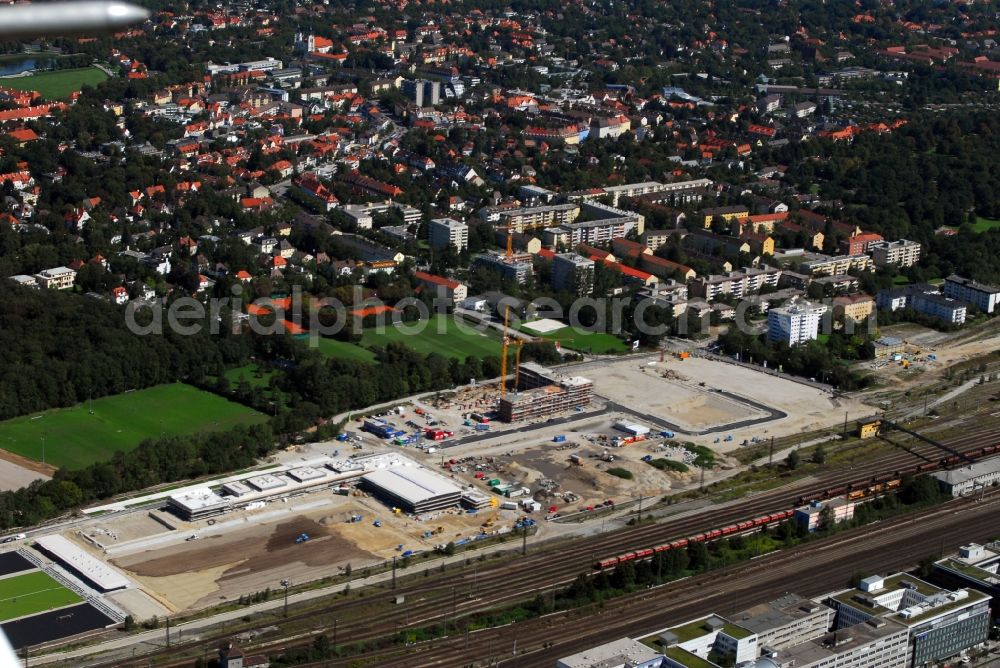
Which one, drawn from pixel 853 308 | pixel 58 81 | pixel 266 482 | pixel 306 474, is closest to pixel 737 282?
pixel 853 308

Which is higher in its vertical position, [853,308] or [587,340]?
[853,308]

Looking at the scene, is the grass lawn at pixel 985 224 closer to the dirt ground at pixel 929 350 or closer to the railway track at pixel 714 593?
the dirt ground at pixel 929 350

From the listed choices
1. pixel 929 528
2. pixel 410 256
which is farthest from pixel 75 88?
pixel 929 528

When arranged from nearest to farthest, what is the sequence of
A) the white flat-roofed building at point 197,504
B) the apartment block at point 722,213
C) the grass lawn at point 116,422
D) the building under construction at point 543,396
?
the white flat-roofed building at point 197,504
the grass lawn at point 116,422
the building under construction at point 543,396
the apartment block at point 722,213

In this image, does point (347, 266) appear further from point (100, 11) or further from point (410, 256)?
point (100, 11)

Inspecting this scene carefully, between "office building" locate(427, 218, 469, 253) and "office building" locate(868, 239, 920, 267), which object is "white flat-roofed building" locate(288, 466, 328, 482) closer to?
"office building" locate(427, 218, 469, 253)

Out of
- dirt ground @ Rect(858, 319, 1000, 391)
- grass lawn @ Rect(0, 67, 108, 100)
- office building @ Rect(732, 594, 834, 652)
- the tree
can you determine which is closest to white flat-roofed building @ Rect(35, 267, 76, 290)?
the tree

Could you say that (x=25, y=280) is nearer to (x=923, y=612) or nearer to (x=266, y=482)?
(x=266, y=482)

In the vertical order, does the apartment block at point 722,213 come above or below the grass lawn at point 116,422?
above

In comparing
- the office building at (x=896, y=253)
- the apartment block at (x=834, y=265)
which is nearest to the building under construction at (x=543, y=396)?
the apartment block at (x=834, y=265)
